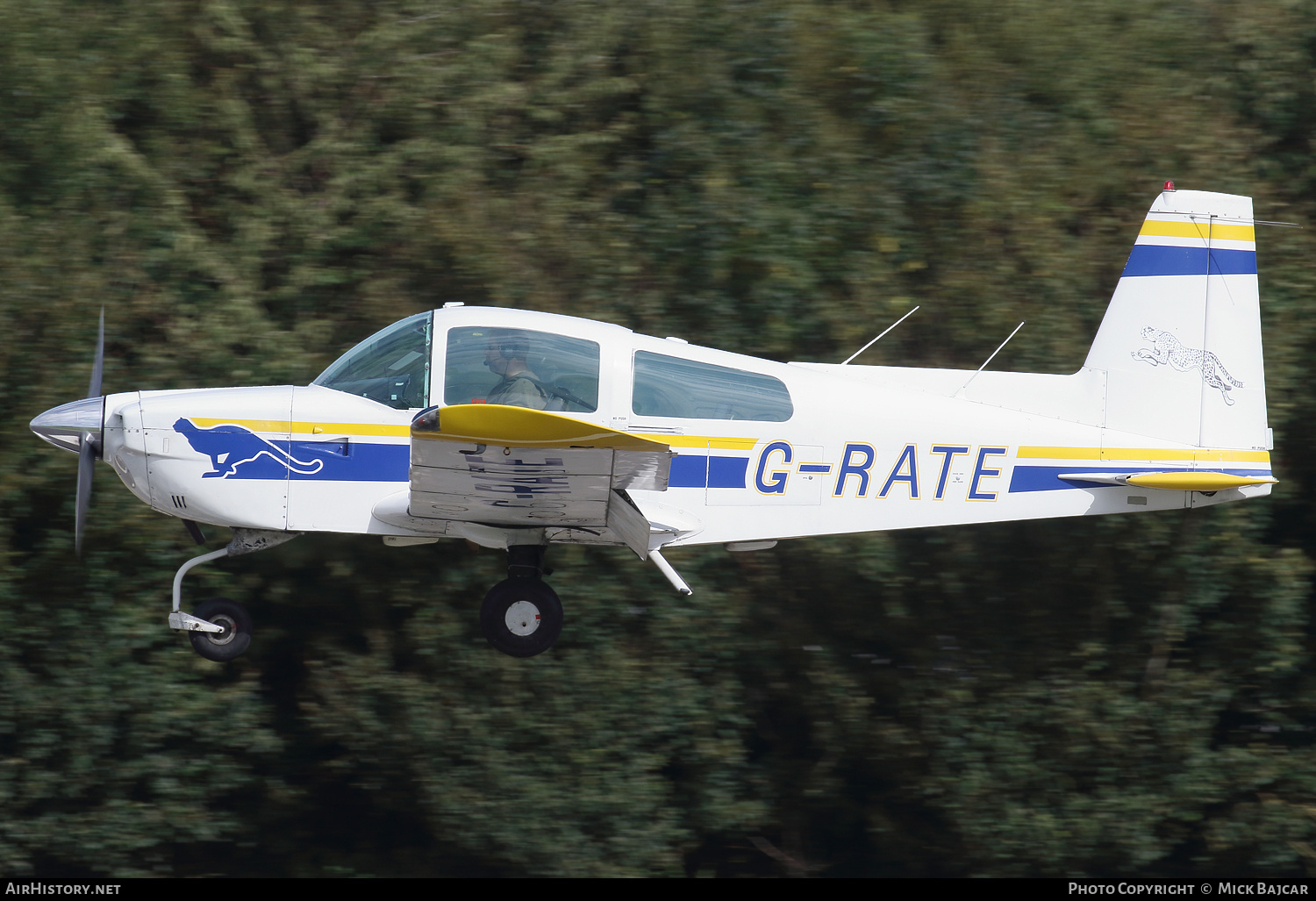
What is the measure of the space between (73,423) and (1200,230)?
21.2 feet

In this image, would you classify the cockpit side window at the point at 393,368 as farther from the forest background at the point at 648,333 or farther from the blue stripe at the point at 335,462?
the forest background at the point at 648,333

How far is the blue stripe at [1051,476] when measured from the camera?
720cm

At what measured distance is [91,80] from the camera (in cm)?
1057

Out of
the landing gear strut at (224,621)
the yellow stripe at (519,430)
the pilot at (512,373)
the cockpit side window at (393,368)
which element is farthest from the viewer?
the landing gear strut at (224,621)

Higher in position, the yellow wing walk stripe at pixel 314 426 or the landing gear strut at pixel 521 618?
the yellow wing walk stripe at pixel 314 426

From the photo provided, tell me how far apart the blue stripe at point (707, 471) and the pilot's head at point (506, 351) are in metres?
0.99

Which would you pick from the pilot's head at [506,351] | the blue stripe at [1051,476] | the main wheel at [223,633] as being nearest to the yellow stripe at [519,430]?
the pilot's head at [506,351]

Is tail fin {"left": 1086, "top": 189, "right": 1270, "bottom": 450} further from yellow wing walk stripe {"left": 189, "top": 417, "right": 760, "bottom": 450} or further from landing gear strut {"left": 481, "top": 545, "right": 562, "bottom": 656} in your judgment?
landing gear strut {"left": 481, "top": 545, "right": 562, "bottom": 656}

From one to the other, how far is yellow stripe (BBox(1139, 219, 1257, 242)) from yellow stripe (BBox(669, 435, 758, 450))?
9.51ft

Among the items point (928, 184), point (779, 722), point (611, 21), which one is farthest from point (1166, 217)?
point (779, 722)

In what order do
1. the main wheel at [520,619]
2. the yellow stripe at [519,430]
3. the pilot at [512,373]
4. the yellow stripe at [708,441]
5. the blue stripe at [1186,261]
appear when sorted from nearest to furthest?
1. the yellow stripe at [519,430]
2. the pilot at [512,373]
3. the yellow stripe at [708,441]
4. the main wheel at [520,619]
5. the blue stripe at [1186,261]

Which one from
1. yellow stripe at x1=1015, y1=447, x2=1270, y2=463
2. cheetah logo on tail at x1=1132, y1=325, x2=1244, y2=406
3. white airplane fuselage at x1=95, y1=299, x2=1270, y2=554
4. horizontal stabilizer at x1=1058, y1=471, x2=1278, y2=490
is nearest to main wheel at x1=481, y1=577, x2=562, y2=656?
white airplane fuselage at x1=95, y1=299, x2=1270, y2=554

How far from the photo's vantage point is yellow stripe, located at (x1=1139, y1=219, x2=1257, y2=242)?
7.69 metres

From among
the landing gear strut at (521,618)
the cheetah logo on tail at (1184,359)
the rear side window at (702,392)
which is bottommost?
the landing gear strut at (521,618)
